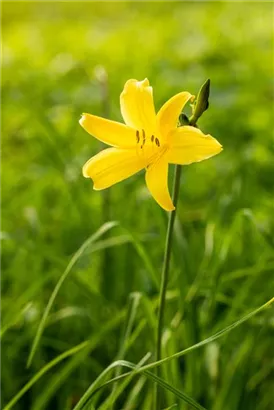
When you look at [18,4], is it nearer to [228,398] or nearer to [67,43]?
[67,43]

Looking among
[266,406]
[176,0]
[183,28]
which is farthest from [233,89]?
[176,0]

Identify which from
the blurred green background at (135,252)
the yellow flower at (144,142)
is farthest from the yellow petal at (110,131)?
the blurred green background at (135,252)

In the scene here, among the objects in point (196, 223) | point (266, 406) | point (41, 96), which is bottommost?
point (266, 406)

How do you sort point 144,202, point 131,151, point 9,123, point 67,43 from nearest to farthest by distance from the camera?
point 131,151
point 144,202
point 9,123
point 67,43

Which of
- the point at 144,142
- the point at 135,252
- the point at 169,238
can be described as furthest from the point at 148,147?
the point at 135,252

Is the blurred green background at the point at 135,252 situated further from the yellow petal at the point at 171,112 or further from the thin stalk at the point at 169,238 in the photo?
the yellow petal at the point at 171,112

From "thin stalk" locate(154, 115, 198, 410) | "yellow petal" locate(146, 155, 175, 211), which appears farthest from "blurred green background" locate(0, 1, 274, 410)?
"yellow petal" locate(146, 155, 175, 211)

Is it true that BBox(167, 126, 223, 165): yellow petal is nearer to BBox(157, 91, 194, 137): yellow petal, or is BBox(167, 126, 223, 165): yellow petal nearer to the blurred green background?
BBox(157, 91, 194, 137): yellow petal
